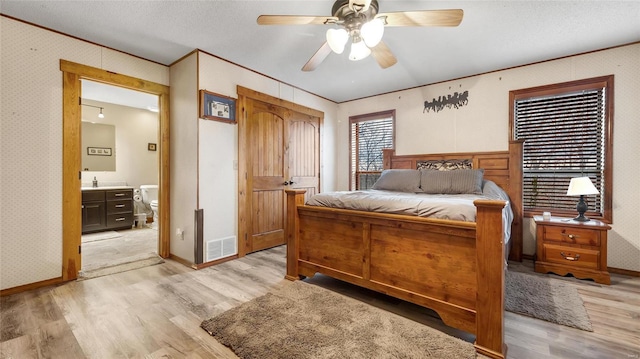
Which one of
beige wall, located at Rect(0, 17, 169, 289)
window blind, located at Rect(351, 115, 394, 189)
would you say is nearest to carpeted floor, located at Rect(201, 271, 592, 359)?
beige wall, located at Rect(0, 17, 169, 289)

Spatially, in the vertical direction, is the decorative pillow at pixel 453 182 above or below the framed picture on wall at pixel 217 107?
below

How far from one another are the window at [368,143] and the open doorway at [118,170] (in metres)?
3.45

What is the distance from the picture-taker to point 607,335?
1765mm

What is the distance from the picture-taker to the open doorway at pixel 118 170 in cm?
436

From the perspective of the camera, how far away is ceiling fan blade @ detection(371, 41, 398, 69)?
2.17 m

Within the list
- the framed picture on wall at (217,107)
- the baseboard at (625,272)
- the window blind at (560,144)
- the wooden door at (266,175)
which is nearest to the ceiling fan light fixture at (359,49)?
the framed picture on wall at (217,107)

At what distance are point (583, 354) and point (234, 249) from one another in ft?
10.7

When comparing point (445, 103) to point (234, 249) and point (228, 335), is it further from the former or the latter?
point (228, 335)

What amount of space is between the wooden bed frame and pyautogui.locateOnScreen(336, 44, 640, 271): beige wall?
247 centimetres

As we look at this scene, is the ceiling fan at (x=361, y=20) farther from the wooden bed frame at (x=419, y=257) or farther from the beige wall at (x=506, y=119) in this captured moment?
the beige wall at (x=506, y=119)

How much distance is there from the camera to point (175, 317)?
6.58 feet

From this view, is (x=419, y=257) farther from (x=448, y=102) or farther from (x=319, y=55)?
(x=448, y=102)

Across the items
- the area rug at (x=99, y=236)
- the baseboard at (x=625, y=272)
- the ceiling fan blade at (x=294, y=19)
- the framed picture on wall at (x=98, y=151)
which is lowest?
the area rug at (x=99, y=236)

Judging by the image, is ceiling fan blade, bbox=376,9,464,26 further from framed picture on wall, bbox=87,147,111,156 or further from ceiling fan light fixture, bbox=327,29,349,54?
framed picture on wall, bbox=87,147,111,156
